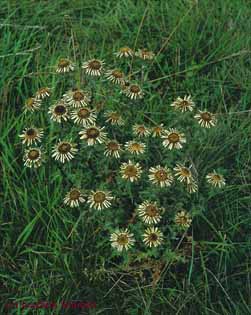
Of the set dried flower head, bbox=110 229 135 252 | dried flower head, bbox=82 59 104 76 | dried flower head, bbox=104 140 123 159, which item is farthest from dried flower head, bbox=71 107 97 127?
dried flower head, bbox=110 229 135 252

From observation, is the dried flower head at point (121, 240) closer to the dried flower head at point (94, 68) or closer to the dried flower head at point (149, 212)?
the dried flower head at point (149, 212)

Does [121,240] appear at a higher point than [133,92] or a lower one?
lower

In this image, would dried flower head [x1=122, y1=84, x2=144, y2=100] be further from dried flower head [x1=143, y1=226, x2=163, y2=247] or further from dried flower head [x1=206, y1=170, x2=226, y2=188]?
dried flower head [x1=143, y1=226, x2=163, y2=247]

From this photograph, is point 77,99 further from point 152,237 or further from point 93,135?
point 152,237

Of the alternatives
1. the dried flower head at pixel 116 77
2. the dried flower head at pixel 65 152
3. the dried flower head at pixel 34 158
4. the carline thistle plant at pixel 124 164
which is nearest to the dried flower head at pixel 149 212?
the carline thistle plant at pixel 124 164

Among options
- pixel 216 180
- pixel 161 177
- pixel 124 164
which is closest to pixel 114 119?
pixel 124 164

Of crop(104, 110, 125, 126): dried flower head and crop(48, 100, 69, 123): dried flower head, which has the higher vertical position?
crop(48, 100, 69, 123): dried flower head

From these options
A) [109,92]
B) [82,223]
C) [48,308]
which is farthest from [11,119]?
[48,308]
